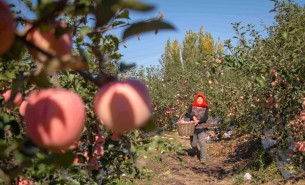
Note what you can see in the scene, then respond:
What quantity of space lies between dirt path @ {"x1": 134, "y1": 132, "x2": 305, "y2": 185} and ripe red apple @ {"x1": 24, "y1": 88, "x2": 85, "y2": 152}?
4185 mm

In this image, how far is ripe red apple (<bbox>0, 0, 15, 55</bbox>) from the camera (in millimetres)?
480

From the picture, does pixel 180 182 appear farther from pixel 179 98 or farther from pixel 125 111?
pixel 179 98

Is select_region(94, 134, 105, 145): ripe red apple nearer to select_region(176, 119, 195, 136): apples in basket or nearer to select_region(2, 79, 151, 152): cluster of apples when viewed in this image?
select_region(2, 79, 151, 152): cluster of apples

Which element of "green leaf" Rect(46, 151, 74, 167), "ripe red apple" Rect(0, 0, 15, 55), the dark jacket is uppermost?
"ripe red apple" Rect(0, 0, 15, 55)

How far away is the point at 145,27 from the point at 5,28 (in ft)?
0.69

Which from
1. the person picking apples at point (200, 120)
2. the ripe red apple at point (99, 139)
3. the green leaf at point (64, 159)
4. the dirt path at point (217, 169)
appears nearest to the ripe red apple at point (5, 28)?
the green leaf at point (64, 159)

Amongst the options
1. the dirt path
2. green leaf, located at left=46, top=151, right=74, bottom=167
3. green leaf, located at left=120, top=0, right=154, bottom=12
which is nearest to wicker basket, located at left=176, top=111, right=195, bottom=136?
the dirt path

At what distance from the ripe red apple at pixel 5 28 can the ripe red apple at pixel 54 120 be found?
0.12 meters

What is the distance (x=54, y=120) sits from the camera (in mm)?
563

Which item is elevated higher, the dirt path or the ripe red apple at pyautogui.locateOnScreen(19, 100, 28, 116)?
the ripe red apple at pyautogui.locateOnScreen(19, 100, 28, 116)

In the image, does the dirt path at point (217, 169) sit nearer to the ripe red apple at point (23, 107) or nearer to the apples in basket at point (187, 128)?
the apples in basket at point (187, 128)

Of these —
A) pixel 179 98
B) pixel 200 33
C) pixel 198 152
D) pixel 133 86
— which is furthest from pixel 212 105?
pixel 200 33

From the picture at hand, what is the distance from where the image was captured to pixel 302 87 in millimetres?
3930

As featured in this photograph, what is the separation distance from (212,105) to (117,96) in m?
9.33
